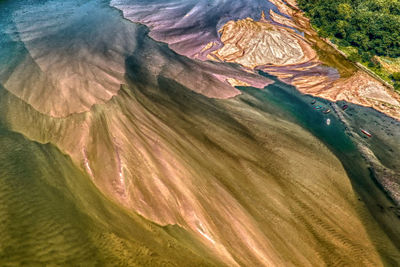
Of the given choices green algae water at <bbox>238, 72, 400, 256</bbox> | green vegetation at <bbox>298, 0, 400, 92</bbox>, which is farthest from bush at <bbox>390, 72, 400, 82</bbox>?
green algae water at <bbox>238, 72, 400, 256</bbox>

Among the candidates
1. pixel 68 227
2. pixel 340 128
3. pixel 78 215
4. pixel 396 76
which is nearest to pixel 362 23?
pixel 396 76

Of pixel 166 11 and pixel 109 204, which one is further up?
pixel 166 11

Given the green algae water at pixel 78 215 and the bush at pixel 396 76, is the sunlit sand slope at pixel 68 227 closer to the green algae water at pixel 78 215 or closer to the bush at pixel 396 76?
the green algae water at pixel 78 215

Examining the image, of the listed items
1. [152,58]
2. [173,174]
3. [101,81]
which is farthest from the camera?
[152,58]

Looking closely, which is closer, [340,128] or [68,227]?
[68,227]

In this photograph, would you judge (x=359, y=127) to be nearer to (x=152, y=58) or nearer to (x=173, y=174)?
(x=173, y=174)

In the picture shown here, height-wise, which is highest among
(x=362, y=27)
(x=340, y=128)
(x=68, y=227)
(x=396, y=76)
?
(x=362, y=27)

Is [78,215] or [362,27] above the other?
[362,27]

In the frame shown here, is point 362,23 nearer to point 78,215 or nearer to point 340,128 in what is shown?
point 340,128

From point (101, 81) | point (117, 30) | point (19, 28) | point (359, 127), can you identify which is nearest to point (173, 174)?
point (101, 81)
